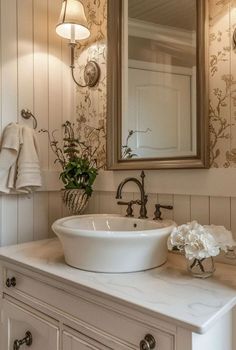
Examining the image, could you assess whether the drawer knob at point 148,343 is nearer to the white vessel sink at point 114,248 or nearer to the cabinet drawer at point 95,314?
the cabinet drawer at point 95,314

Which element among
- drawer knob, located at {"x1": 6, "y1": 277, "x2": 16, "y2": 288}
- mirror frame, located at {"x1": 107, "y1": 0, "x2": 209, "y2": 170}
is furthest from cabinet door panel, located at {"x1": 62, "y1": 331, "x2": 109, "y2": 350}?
mirror frame, located at {"x1": 107, "y1": 0, "x2": 209, "y2": 170}

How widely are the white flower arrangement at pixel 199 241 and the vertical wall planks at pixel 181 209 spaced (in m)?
0.28

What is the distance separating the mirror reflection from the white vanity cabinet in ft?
1.80

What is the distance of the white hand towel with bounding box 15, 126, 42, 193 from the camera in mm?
1436

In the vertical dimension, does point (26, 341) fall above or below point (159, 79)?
below

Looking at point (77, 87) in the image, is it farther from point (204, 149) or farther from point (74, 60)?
point (204, 149)

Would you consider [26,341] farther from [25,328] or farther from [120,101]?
[120,101]

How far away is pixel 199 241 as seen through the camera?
0.88 m

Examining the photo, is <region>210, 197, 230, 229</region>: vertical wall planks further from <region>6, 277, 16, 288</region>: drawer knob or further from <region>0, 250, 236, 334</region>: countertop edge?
<region>6, 277, 16, 288</region>: drawer knob

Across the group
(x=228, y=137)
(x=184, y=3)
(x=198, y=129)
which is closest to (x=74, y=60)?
(x=184, y=3)

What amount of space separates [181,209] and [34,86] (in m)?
0.99

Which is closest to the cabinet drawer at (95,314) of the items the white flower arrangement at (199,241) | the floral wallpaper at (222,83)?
the white flower arrangement at (199,241)

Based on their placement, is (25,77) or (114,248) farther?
(25,77)

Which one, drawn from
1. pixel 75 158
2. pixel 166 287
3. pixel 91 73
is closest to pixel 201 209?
pixel 166 287
